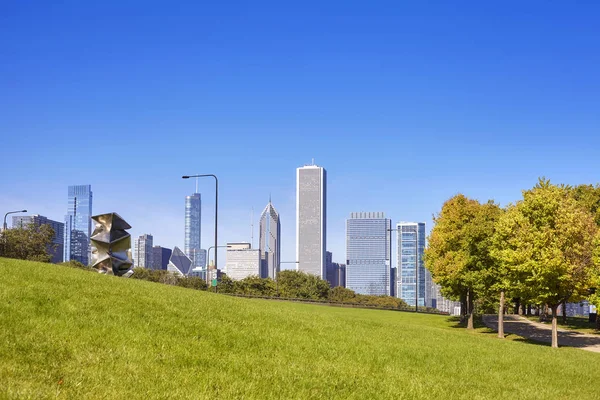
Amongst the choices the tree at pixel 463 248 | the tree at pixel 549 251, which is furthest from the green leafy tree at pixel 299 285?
the tree at pixel 549 251

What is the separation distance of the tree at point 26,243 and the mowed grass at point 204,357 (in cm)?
7062

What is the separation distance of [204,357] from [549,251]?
1161 inches

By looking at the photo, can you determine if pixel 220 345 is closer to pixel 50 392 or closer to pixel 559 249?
pixel 50 392

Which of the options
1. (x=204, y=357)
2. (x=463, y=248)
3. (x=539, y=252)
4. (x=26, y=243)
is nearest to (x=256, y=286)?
(x=26, y=243)

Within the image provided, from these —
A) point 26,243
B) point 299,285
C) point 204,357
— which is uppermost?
point 26,243

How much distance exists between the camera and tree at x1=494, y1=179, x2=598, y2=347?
36.4 meters

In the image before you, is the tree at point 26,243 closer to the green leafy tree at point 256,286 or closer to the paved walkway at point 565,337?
the green leafy tree at point 256,286

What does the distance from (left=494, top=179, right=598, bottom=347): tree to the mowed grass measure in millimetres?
16362

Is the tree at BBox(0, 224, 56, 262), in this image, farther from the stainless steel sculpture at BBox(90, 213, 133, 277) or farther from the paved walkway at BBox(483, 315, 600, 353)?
the paved walkway at BBox(483, 315, 600, 353)

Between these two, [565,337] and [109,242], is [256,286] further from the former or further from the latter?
[565,337]

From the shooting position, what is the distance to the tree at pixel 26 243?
83438 mm

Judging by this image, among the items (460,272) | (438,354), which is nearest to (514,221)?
(460,272)

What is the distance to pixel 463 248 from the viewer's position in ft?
163

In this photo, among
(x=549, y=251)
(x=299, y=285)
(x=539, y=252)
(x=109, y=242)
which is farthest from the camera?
(x=299, y=285)
